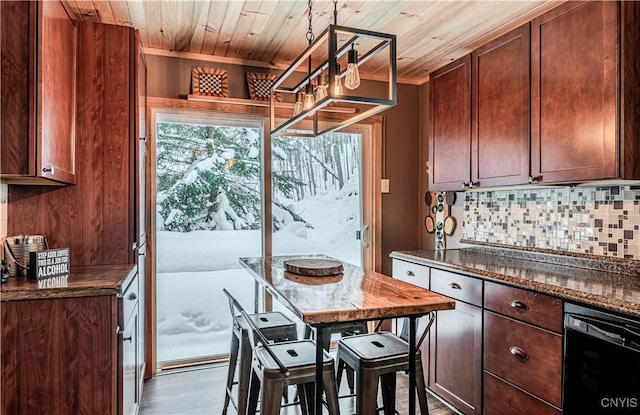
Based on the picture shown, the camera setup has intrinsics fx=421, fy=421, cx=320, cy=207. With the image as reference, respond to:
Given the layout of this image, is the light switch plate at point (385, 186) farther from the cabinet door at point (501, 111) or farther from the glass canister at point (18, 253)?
the glass canister at point (18, 253)

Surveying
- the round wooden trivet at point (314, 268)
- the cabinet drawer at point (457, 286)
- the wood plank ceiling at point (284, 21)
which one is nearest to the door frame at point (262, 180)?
the wood plank ceiling at point (284, 21)

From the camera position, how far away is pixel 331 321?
1.46 metres

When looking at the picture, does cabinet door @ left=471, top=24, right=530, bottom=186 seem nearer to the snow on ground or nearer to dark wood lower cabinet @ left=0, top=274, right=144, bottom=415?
the snow on ground

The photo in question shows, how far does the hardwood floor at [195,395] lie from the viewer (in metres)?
2.59

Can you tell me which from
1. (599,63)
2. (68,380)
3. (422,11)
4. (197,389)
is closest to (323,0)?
(422,11)

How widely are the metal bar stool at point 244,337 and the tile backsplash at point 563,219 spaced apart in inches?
66.0

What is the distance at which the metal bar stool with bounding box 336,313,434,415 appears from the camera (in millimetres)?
1821

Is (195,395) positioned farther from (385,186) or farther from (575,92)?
(575,92)

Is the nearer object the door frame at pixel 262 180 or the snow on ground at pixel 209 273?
the door frame at pixel 262 180

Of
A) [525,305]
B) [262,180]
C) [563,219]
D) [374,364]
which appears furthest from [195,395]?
[563,219]

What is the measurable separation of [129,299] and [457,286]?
1.80 m

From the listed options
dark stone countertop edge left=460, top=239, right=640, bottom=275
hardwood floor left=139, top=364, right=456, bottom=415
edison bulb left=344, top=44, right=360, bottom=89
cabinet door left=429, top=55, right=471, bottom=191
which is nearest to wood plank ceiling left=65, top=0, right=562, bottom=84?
cabinet door left=429, top=55, right=471, bottom=191

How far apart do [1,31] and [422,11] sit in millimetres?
2165

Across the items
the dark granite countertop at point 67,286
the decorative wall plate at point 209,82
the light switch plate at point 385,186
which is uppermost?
the decorative wall plate at point 209,82
